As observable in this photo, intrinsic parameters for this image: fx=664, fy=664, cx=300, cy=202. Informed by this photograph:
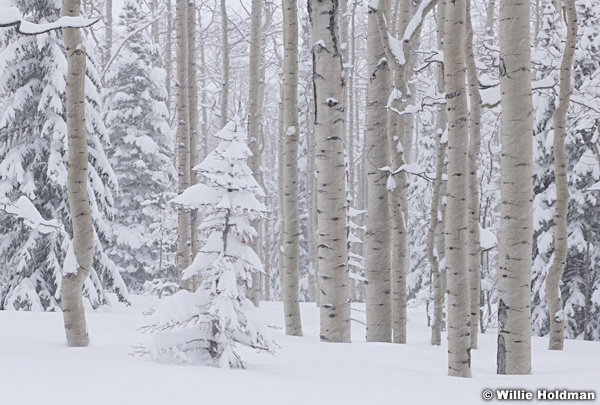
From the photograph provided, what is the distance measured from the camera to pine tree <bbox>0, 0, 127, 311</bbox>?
527 inches

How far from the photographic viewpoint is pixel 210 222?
530 cm

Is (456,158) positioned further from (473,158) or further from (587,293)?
(587,293)

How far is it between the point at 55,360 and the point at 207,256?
1355 millimetres

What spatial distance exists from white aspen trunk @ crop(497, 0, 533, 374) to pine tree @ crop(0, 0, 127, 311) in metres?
9.84

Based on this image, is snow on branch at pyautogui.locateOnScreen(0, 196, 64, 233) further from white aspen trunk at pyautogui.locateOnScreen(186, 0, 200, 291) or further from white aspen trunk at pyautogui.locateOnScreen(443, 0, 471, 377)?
white aspen trunk at pyautogui.locateOnScreen(186, 0, 200, 291)

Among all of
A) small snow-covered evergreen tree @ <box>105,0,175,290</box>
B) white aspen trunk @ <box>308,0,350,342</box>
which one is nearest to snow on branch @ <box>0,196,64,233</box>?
white aspen trunk @ <box>308,0,350,342</box>

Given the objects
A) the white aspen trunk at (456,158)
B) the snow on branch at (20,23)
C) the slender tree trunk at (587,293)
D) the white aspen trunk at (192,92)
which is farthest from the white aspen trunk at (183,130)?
the slender tree trunk at (587,293)

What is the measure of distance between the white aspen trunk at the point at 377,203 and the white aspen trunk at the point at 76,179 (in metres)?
3.57

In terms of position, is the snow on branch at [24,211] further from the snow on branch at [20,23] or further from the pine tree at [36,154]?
the pine tree at [36,154]

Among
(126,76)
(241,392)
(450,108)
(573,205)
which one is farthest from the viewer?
(126,76)

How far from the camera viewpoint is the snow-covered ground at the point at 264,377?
12.5 ft

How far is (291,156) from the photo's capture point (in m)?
10.2

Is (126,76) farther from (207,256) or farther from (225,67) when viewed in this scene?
(207,256)

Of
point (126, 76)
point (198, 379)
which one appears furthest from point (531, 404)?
point (126, 76)
